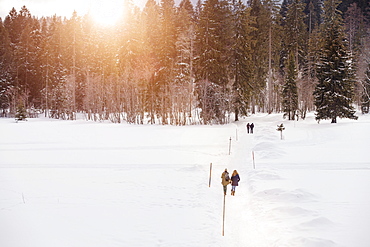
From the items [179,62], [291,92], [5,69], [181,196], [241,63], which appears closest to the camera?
[181,196]

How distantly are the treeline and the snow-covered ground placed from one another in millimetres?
17614

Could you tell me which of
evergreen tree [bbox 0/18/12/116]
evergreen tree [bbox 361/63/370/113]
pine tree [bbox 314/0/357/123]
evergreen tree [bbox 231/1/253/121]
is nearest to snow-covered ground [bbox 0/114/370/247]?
pine tree [bbox 314/0/357/123]

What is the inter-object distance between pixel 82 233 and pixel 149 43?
38530mm

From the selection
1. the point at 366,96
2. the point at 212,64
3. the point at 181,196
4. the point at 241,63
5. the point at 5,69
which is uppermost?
the point at 5,69

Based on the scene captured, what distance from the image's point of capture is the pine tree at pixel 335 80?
103ft

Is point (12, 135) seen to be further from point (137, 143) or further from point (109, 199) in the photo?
point (109, 199)

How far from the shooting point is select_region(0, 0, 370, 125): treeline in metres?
38.0

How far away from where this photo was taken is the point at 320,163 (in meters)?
16.3

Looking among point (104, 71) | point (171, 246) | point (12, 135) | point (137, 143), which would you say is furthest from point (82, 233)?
point (104, 71)

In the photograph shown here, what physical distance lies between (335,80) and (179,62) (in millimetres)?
20971

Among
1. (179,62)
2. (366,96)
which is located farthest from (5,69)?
(366,96)

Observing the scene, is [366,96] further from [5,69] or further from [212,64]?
[5,69]

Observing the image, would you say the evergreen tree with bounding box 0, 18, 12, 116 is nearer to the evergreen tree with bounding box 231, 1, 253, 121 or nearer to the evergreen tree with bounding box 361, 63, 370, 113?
the evergreen tree with bounding box 231, 1, 253, 121

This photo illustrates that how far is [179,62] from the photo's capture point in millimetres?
40875
